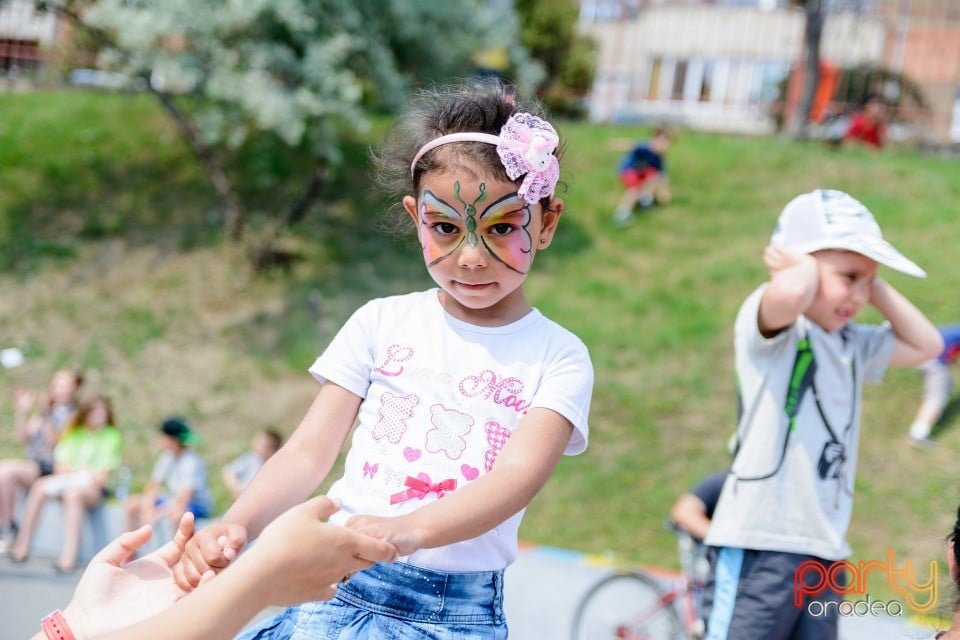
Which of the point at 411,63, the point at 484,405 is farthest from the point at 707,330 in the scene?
the point at 484,405

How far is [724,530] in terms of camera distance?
283 cm

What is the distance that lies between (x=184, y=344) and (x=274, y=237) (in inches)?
63.5

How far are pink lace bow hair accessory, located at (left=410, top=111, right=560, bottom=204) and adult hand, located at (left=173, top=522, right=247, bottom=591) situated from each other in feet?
2.71

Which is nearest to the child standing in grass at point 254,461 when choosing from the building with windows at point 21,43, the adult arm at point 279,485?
the adult arm at point 279,485

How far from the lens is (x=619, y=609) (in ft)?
16.2

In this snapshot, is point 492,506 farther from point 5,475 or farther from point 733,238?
point 733,238

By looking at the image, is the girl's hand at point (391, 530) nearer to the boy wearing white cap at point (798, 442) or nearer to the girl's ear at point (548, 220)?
the girl's ear at point (548, 220)

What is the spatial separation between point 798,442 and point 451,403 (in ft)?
4.47

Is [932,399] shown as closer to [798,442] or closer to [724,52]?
[798,442]

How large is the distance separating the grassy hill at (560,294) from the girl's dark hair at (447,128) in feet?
13.2

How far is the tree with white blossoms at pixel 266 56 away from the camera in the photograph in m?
9.51

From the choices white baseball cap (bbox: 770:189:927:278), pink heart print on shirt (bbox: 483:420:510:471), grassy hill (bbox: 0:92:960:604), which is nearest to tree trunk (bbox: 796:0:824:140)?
grassy hill (bbox: 0:92:960:604)

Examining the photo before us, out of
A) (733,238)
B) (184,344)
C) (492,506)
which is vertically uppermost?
(733,238)

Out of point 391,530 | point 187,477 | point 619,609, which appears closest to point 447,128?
point 391,530
